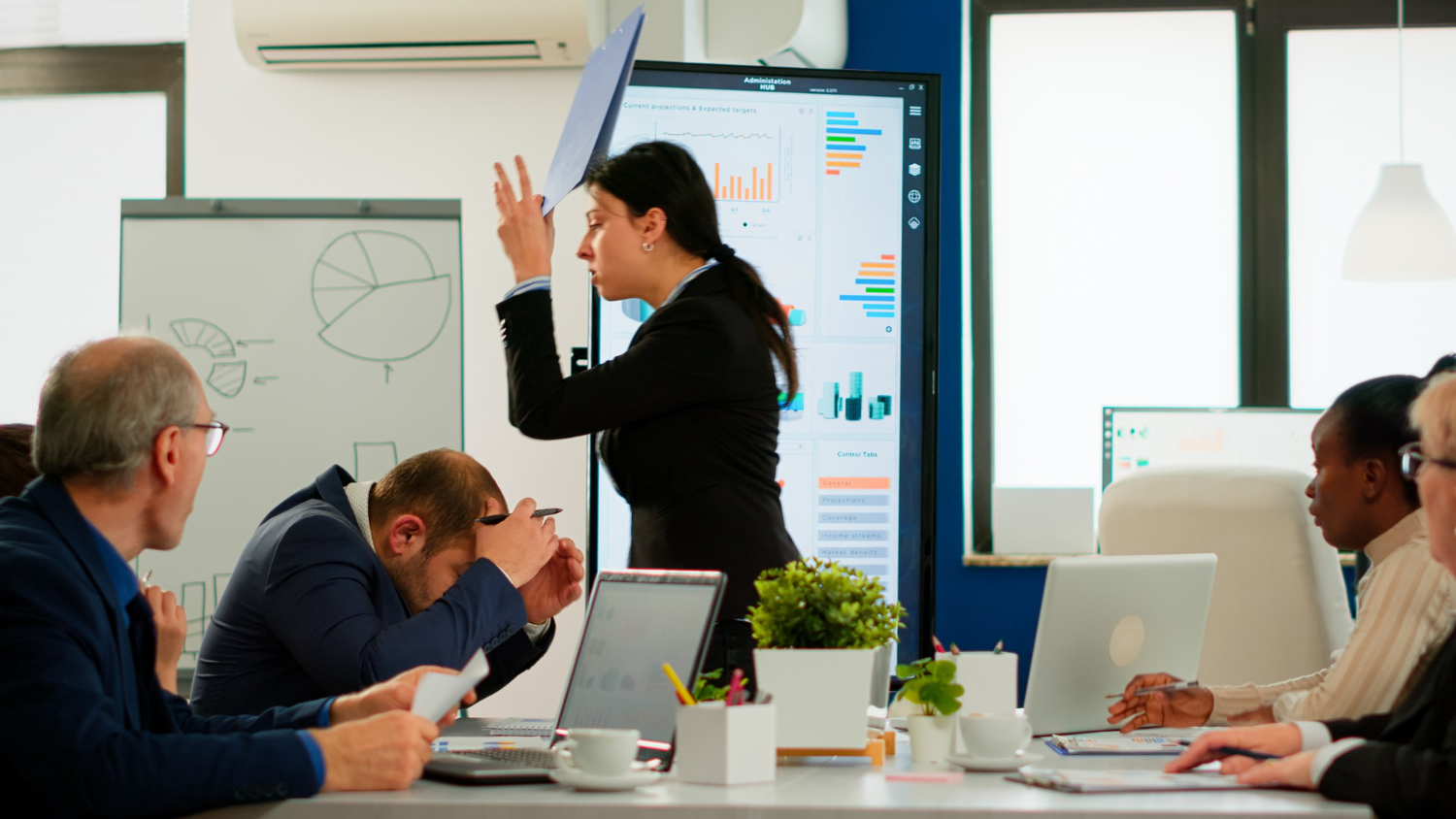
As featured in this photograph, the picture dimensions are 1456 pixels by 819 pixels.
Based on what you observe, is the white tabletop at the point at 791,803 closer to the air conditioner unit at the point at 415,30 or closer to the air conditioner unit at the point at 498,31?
the air conditioner unit at the point at 498,31

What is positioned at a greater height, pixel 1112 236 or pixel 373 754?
pixel 1112 236

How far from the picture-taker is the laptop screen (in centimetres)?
143

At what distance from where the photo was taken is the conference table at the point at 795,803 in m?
1.15

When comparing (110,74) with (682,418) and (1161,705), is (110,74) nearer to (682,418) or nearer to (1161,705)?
(682,418)

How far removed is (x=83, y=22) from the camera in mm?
4441

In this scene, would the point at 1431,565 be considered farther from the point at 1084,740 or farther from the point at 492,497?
the point at 492,497

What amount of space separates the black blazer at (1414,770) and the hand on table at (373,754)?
900 millimetres

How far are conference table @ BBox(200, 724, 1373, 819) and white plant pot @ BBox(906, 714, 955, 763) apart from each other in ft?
0.49

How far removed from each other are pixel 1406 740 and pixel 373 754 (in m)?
1.09

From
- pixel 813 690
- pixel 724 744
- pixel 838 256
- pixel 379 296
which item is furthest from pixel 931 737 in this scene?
pixel 379 296

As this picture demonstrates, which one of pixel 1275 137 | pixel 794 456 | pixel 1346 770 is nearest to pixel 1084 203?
pixel 1275 137

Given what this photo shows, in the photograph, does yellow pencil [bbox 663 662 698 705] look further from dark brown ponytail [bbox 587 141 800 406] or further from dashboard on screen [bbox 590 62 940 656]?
dashboard on screen [bbox 590 62 940 656]

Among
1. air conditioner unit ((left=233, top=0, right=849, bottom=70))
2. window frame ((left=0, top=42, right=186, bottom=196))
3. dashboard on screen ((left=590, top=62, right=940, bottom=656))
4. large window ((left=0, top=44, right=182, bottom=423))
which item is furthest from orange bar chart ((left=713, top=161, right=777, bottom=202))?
large window ((left=0, top=44, right=182, bottom=423))

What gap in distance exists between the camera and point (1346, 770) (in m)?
1.22
